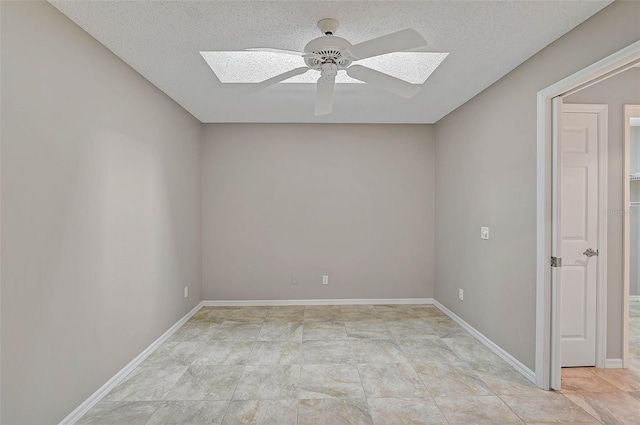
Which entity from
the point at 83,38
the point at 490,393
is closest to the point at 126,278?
the point at 83,38

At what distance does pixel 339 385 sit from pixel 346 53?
88.8 inches

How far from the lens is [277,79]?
2.26 metres

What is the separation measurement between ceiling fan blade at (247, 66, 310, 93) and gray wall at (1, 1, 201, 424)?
1.04 meters

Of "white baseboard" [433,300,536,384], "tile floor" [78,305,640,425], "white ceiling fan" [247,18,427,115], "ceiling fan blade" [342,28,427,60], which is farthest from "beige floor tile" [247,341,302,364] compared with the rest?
"ceiling fan blade" [342,28,427,60]

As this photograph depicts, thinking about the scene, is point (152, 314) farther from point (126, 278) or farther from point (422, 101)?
point (422, 101)

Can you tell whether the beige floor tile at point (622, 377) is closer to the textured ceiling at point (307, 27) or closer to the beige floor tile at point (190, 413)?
the textured ceiling at point (307, 27)

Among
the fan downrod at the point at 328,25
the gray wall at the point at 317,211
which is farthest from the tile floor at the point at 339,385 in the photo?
the fan downrod at the point at 328,25

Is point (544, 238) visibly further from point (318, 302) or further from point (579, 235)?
point (318, 302)

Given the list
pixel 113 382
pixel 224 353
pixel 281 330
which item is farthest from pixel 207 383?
pixel 281 330

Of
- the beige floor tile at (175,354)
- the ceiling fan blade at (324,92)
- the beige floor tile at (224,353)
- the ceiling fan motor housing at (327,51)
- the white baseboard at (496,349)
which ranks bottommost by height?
the beige floor tile at (175,354)

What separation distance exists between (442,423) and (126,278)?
2.46m

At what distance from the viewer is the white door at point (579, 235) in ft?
8.62

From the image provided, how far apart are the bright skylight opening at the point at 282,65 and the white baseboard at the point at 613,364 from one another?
2.74 m

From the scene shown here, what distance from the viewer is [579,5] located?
5.99 ft
